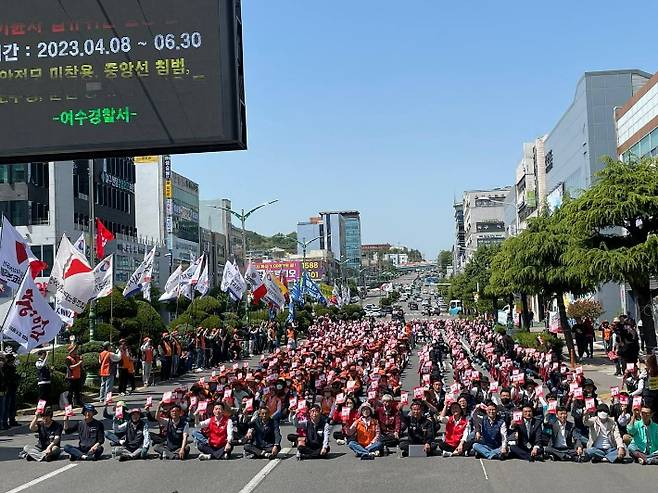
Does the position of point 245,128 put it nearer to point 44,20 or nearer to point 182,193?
point 44,20

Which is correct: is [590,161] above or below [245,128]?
above

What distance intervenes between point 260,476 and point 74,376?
9.14 meters

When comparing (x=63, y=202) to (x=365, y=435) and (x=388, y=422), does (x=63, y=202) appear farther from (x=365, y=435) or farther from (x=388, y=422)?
(x=365, y=435)

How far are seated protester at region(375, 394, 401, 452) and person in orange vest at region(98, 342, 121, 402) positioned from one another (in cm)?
889

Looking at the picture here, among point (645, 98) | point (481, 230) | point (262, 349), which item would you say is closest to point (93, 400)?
point (262, 349)

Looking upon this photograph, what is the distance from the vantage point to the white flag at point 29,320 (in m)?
17.6

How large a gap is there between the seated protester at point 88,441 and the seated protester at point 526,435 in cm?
660

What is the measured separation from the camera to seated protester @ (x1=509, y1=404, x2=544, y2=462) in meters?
14.0

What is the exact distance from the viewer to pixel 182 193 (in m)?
98.9

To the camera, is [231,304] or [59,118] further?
[231,304]

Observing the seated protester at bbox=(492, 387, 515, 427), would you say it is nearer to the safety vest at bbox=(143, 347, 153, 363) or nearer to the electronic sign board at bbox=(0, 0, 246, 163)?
the electronic sign board at bbox=(0, 0, 246, 163)

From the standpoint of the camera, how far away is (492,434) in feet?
46.8

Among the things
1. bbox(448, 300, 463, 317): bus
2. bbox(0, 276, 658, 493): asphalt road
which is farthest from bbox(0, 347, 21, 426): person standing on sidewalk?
bbox(448, 300, 463, 317): bus

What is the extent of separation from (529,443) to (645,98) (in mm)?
37120
